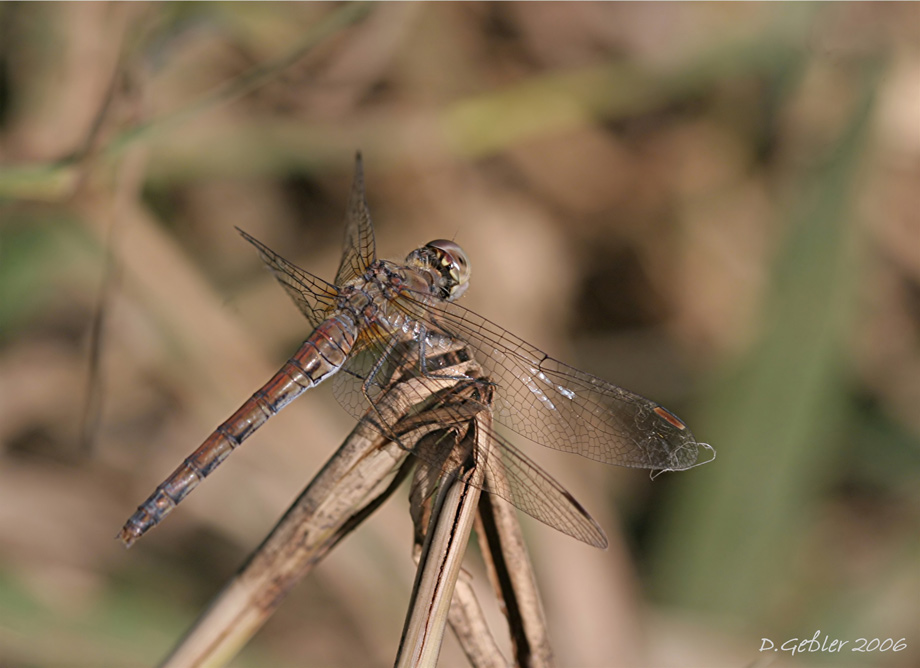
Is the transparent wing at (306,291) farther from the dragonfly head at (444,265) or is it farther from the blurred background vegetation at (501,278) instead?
the blurred background vegetation at (501,278)

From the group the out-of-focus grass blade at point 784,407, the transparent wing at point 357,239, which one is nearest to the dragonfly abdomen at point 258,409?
the transparent wing at point 357,239

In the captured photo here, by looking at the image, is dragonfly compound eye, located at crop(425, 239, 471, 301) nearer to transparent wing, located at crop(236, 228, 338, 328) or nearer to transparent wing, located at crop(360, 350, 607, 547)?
transparent wing, located at crop(236, 228, 338, 328)

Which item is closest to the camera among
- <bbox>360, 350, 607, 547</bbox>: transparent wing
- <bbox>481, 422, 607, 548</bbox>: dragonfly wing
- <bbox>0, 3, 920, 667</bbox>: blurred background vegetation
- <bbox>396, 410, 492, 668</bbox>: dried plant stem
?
<bbox>396, 410, 492, 668</bbox>: dried plant stem

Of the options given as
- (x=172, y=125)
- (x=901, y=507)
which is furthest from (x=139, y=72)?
(x=901, y=507)

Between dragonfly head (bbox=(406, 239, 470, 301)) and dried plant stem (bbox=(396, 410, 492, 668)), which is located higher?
dragonfly head (bbox=(406, 239, 470, 301))

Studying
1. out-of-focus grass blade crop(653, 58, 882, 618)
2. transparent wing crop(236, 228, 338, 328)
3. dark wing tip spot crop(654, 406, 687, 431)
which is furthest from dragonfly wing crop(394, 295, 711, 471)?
out-of-focus grass blade crop(653, 58, 882, 618)

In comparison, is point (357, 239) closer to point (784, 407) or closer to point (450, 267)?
point (450, 267)

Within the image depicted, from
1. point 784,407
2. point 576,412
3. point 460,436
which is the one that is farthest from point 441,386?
point 784,407
